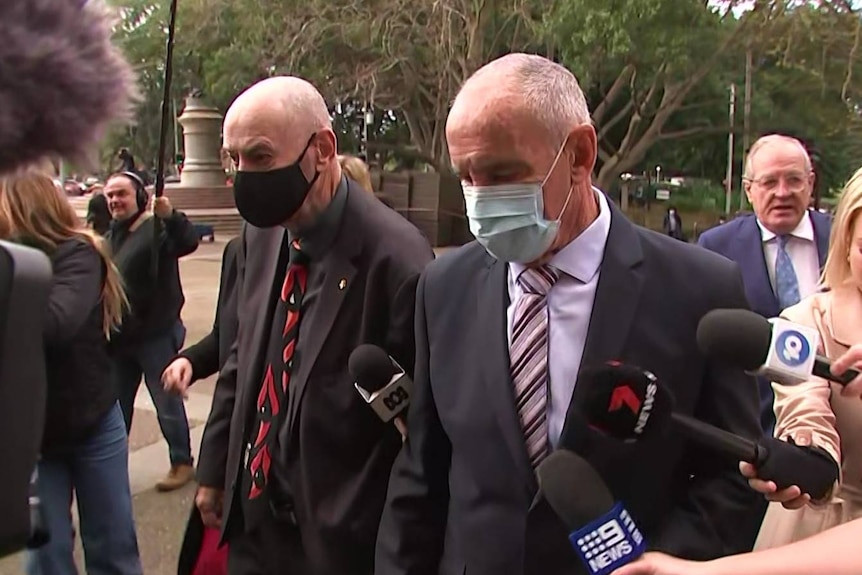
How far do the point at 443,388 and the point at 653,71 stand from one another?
18.3 meters

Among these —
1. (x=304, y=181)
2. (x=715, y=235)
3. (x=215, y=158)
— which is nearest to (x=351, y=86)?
(x=215, y=158)

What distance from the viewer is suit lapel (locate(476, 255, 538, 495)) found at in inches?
73.6

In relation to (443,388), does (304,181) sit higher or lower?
higher

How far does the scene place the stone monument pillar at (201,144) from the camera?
84.0 ft

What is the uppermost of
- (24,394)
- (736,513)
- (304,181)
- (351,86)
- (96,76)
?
(351,86)

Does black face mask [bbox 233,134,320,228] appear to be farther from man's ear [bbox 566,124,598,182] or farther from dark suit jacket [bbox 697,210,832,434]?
dark suit jacket [bbox 697,210,832,434]

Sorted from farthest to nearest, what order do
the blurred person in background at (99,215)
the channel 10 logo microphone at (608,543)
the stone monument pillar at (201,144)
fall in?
the stone monument pillar at (201,144) < the blurred person in background at (99,215) < the channel 10 logo microphone at (608,543)

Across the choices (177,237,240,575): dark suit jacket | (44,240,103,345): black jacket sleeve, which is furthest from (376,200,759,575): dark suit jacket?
(44,240,103,345): black jacket sleeve

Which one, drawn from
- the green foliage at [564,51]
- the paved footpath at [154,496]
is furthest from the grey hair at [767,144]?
the green foliage at [564,51]

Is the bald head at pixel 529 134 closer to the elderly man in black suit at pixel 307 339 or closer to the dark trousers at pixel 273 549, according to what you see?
the elderly man in black suit at pixel 307 339

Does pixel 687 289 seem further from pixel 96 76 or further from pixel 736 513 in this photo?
pixel 96 76

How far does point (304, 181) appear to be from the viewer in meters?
2.76

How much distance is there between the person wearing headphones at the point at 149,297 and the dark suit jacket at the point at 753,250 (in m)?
2.95

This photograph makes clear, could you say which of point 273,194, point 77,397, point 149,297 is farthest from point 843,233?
point 149,297
